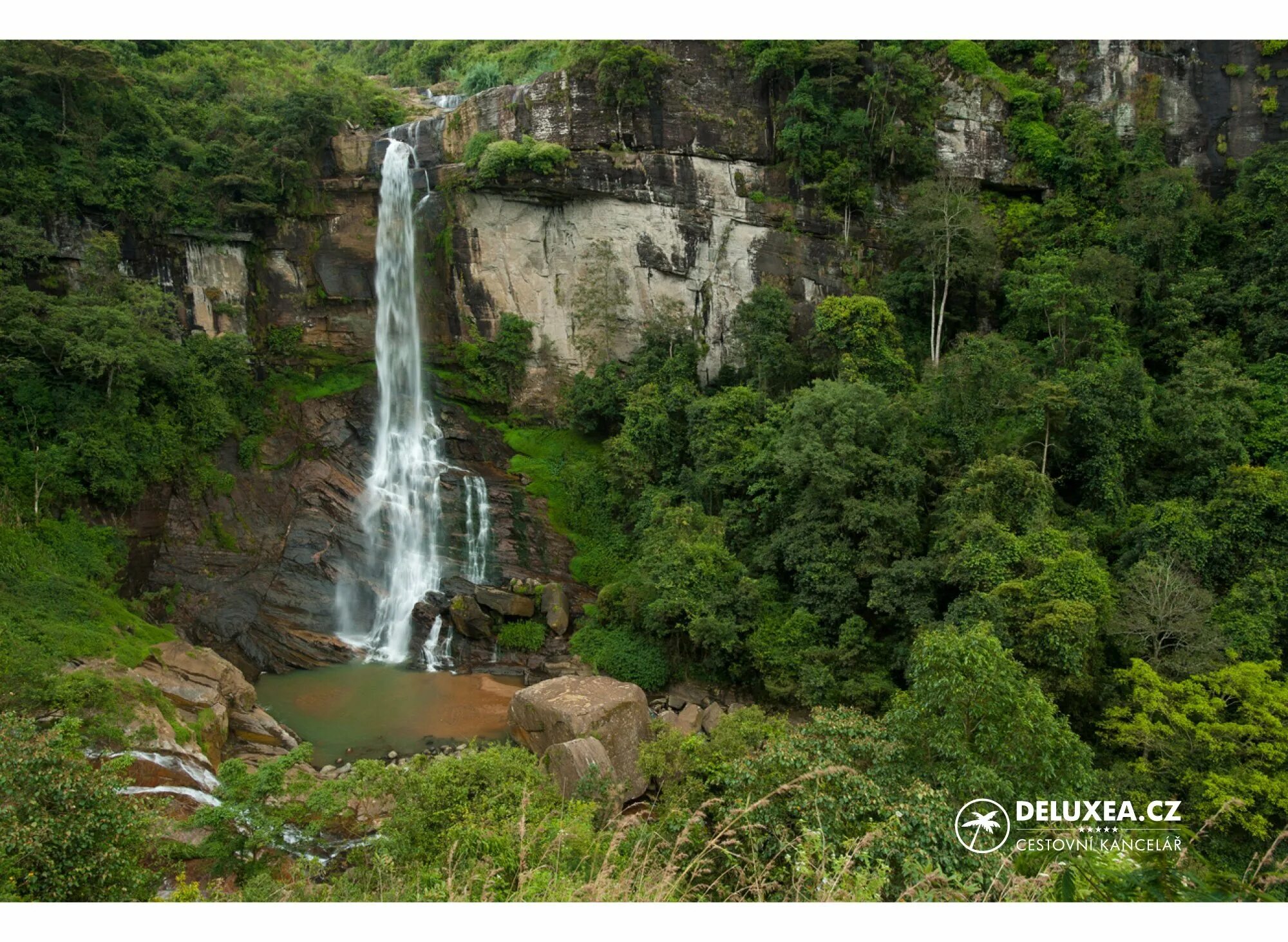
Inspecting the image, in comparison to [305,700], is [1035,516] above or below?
above

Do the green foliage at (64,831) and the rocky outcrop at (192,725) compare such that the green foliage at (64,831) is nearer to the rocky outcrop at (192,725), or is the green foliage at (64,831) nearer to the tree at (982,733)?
the rocky outcrop at (192,725)

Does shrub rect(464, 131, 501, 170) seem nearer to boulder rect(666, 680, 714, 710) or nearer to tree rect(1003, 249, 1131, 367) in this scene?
tree rect(1003, 249, 1131, 367)

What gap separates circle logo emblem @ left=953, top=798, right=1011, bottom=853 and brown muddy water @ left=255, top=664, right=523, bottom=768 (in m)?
10.2

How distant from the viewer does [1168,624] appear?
11.9 meters

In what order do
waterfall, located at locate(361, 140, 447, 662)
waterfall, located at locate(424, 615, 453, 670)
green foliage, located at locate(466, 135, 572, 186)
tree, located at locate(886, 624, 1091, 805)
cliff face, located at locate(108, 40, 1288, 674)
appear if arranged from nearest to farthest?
tree, located at locate(886, 624, 1091, 805) < waterfall, located at locate(424, 615, 453, 670) < cliff face, located at locate(108, 40, 1288, 674) < waterfall, located at locate(361, 140, 447, 662) < green foliage, located at locate(466, 135, 572, 186)

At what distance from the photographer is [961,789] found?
7.45 m

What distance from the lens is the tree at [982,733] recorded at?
7730 mm

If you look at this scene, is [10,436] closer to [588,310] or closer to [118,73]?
[118,73]

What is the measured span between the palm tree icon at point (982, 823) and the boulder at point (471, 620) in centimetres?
1394

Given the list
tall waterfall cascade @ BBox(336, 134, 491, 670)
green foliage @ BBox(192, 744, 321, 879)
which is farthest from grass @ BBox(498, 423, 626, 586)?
green foliage @ BBox(192, 744, 321, 879)

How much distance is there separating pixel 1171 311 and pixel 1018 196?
713cm

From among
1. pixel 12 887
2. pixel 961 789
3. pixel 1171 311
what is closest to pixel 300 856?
pixel 12 887

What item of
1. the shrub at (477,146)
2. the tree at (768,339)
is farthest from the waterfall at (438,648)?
the shrub at (477,146)

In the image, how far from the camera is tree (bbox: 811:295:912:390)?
757 inches
